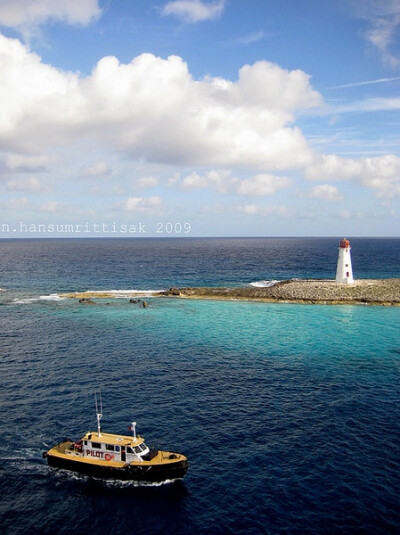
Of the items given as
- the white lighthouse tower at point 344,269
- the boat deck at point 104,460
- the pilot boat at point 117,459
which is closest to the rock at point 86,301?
the white lighthouse tower at point 344,269

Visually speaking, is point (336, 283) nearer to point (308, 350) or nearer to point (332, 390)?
point (308, 350)

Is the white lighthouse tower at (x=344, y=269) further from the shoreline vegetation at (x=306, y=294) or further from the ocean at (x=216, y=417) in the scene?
the ocean at (x=216, y=417)

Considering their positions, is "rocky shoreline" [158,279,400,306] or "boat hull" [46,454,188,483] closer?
"boat hull" [46,454,188,483]

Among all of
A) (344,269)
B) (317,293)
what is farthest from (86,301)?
(344,269)

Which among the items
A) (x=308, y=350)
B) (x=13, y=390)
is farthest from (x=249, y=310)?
(x=13, y=390)

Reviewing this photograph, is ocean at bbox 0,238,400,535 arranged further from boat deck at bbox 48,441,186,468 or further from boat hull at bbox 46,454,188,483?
boat deck at bbox 48,441,186,468

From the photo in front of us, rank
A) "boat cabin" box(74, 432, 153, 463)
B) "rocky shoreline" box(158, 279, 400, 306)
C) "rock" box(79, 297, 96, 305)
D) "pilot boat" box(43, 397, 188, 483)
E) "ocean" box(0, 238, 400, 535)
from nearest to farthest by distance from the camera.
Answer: "ocean" box(0, 238, 400, 535)
"pilot boat" box(43, 397, 188, 483)
"boat cabin" box(74, 432, 153, 463)
"rocky shoreline" box(158, 279, 400, 306)
"rock" box(79, 297, 96, 305)

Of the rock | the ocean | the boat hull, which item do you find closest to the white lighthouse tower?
the ocean
